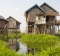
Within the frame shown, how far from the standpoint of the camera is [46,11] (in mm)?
53500

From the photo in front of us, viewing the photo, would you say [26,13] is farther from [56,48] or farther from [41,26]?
[56,48]

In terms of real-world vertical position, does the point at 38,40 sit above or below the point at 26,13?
below

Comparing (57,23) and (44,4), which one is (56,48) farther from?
(44,4)

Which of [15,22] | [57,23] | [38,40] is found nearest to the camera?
[38,40]

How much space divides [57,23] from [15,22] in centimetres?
2759

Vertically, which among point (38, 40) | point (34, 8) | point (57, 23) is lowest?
point (38, 40)

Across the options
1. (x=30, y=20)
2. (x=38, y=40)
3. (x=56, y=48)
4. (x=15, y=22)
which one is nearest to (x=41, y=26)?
(x=30, y=20)

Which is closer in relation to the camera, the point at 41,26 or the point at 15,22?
the point at 41,26

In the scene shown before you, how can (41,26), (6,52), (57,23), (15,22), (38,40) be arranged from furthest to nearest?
(15,22), (41,26), (57,23), (38,40), (6,52)

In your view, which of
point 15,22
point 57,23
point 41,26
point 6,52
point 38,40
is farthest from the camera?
point 15,22

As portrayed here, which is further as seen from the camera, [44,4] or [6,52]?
[44,4]

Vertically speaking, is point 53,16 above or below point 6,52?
above

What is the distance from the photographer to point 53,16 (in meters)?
52.6

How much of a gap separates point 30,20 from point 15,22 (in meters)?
20.7
